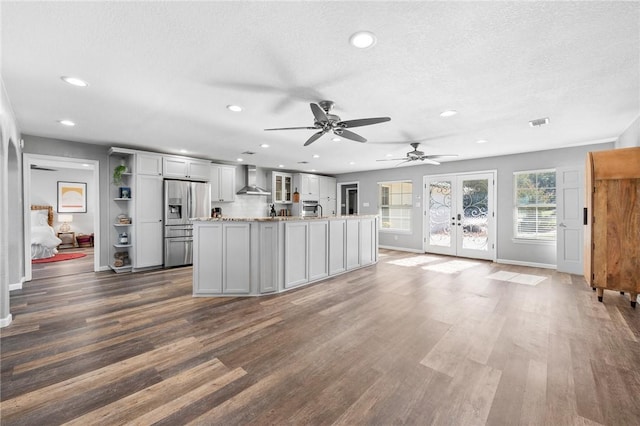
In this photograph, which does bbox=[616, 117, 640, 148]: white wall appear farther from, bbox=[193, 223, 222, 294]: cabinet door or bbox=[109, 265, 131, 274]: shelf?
bbox=[109, 265, 131, 274]: shelf

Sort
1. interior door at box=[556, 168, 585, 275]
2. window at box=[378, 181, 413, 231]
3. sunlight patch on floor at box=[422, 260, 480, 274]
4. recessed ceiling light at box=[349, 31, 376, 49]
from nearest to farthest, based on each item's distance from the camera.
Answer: recessed ceiling light at box=[349, 31, 376, 49] < interior door at box=[556, 168, 585, 275] < sunlight patch on floor at box=[422, 260, 480, 274] < window at box=[378, 181, 413, 231]

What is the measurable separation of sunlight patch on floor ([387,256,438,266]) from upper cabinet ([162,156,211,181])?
15.9 feet

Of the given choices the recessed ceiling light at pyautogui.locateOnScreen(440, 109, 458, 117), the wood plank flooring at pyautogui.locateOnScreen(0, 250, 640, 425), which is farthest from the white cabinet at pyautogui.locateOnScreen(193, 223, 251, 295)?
the recessed ceiling light at pyautogui.locateOnScreen(440, 109, 458, 117)

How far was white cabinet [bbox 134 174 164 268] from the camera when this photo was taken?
5449 mm

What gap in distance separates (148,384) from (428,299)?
10.7 ft

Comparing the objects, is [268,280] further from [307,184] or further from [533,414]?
[307,184]

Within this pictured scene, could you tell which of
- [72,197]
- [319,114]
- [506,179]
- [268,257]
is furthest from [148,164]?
[506,179]

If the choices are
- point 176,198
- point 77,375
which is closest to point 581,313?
point 77,375

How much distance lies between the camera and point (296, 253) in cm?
433

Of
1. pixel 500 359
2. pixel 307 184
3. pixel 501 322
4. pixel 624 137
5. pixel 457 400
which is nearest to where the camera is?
pixel 457 400

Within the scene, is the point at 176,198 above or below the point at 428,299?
above

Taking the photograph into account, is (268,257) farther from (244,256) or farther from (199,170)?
(199,170)

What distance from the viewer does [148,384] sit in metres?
1.94

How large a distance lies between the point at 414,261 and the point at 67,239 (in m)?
10.1
